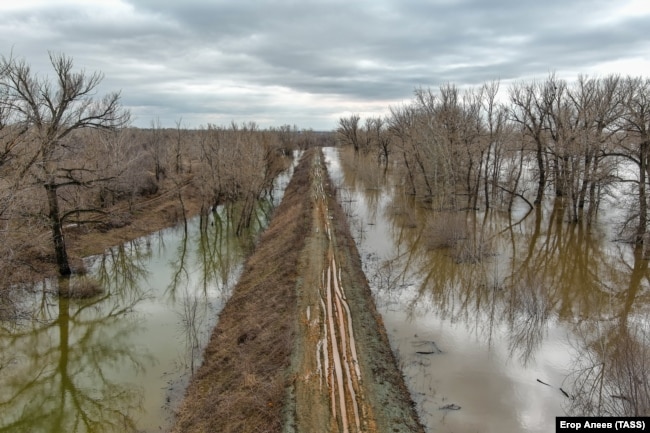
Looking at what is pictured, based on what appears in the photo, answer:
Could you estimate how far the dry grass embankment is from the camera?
10328 millimetres

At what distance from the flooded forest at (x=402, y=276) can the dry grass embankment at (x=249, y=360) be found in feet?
2.64

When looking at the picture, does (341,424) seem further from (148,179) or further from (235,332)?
(148,179)

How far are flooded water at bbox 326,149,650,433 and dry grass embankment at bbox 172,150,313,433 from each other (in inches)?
150

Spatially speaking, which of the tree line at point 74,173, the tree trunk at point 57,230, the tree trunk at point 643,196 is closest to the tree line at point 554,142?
the tree trunk at point 643,196

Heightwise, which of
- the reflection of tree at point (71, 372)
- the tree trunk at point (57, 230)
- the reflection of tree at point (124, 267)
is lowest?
the reflection of tree at point (71, 372)

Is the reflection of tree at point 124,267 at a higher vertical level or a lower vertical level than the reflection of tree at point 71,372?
higher

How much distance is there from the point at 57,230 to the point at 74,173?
6.32m

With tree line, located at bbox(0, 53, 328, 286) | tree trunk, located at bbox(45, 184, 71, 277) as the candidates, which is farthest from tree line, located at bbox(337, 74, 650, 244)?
tree trunk, located at bbox(45, 184, 71, 277)

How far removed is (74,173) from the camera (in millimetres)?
26156

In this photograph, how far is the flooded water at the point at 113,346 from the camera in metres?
12.1

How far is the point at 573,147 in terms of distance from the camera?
31312 millimetres

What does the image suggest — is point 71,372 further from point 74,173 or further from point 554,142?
point 554,142

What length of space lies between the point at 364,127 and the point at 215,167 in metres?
68.2

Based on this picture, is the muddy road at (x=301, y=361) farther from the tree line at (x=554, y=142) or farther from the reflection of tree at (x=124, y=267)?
the tree line at (x=554, y=142)
